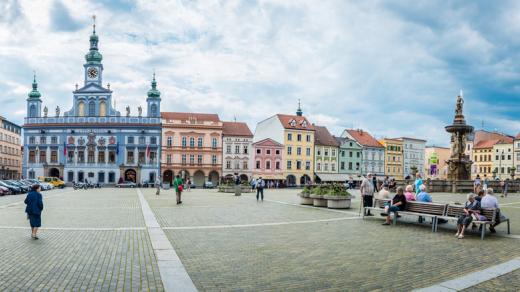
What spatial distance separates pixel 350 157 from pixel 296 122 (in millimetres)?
13791

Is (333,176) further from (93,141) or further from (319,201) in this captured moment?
(319,201)

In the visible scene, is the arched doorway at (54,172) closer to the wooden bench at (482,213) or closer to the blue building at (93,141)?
the blue building at (93,141)

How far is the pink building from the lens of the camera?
7412cm

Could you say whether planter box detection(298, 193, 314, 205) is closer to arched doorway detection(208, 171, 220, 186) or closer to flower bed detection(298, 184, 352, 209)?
flower bed detection(298, 184, 352, 209)

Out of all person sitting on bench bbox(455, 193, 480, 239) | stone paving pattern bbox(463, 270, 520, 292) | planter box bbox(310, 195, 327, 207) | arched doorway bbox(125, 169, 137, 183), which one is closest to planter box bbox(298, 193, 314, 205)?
planter box bbox(310, 195, 327, 207)

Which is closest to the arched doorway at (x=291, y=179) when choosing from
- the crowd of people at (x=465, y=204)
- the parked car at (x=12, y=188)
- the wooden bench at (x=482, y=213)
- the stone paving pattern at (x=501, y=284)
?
the parked car at (x=12, y=188)

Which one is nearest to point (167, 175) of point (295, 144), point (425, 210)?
point (295, 144)

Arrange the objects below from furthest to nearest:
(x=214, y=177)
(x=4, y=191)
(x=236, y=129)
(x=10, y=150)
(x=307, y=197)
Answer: (x=10, y=150)
(x=236, y=129)
(x=214, y=177)
(x=4, y=191)
(x=307, y=197)

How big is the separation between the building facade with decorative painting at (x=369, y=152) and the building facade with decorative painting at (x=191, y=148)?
2910 centimetres

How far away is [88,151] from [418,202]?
66.7 metres

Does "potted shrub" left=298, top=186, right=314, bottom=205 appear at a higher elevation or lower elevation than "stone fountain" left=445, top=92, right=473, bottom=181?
lower

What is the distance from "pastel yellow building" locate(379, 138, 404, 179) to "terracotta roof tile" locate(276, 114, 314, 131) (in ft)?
64.2

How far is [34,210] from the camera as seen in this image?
11.1 meters

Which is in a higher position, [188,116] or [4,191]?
[188,116]
